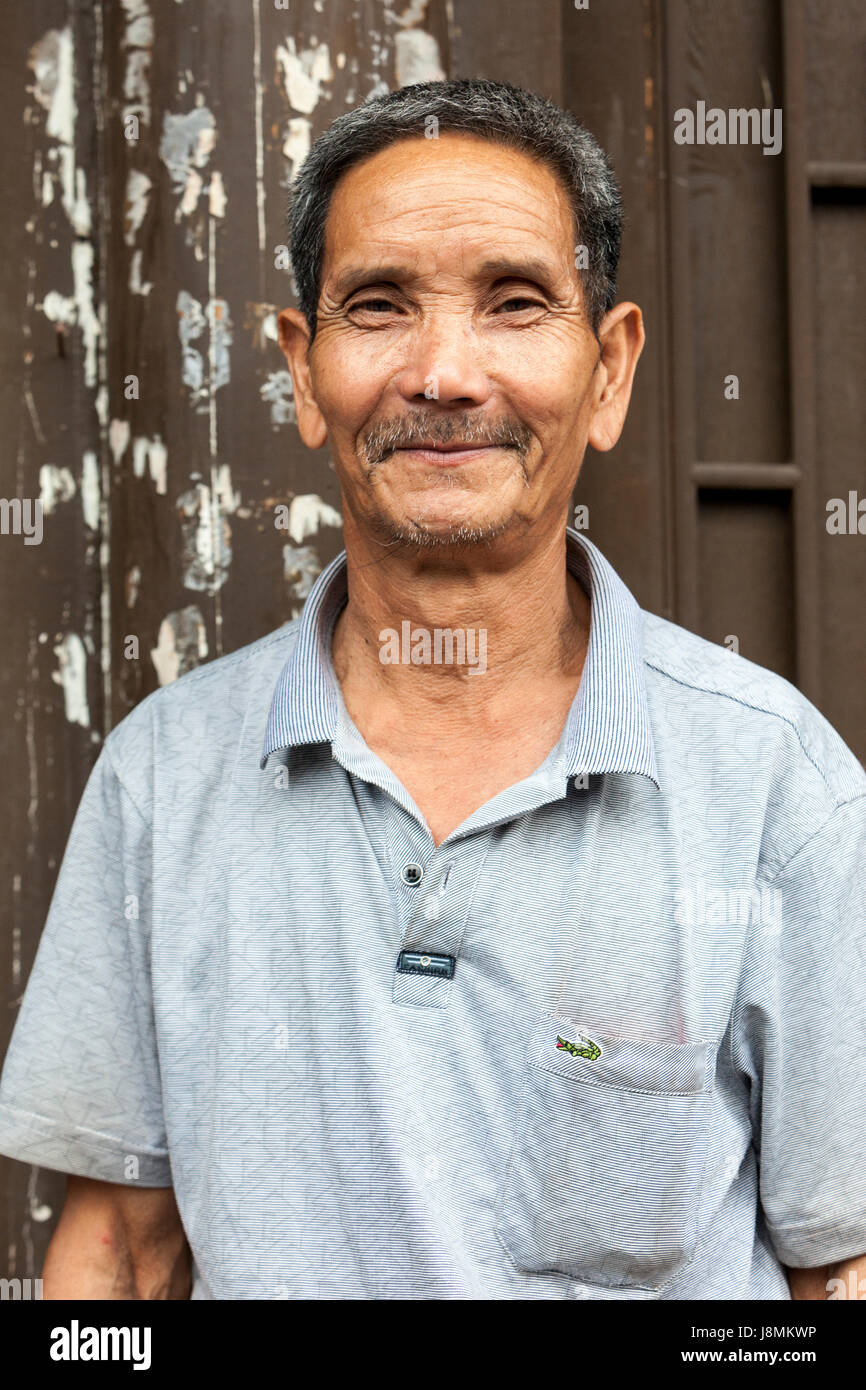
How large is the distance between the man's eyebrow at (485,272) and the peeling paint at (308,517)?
1.51 ft

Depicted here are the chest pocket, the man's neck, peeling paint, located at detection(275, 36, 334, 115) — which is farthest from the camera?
peeling paint, located at detection(275, 36, 334, 115)

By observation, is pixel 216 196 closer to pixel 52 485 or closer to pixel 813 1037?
pixel 52 485

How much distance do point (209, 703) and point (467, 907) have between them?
1.41 ft

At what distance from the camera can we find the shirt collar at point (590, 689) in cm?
129

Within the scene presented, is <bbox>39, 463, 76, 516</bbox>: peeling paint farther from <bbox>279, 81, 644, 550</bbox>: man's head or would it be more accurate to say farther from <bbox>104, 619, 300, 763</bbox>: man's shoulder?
<bbox>279, 81, 644, 550</bbox>: man's head

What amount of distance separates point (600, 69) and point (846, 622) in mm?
904

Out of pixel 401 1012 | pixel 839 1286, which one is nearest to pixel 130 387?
pixel 401 1012

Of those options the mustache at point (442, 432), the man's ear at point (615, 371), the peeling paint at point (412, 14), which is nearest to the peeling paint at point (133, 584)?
the mustache at point (442, 432)

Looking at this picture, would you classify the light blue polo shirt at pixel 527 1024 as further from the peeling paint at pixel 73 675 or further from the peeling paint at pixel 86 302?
the peeling paint at pixel 86 302

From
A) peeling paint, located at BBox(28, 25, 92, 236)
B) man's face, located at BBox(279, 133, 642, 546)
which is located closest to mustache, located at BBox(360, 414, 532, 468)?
man's face, located at BBox(279, 133, 642, 546)

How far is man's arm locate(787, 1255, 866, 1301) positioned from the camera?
4.26 ft

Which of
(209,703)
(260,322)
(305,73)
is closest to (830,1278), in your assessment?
(209,703)

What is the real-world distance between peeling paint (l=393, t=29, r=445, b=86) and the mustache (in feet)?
2.35

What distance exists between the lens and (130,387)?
1.78m
